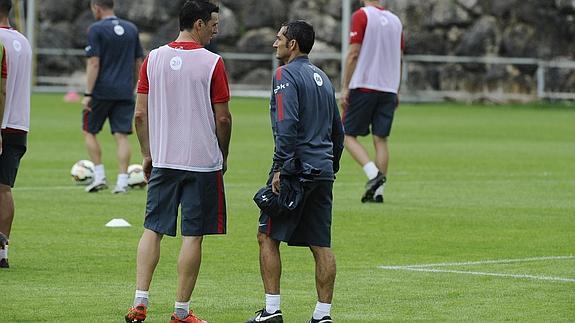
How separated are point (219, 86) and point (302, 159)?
673mm

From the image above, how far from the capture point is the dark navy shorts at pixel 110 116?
59.0ft

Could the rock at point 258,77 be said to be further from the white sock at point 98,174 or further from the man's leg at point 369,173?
the man's leg at point 369,173

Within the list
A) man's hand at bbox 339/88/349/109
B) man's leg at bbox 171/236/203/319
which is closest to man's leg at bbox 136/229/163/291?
man's leg at bbox 171/236/203/319

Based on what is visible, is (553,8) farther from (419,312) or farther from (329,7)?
(419,312)

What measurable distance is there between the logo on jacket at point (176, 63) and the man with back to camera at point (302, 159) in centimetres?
59

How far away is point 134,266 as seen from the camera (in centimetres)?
1151

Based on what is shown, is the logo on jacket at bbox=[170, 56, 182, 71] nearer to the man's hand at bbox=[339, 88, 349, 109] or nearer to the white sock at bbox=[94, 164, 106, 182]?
the man's hand at bbox=[339, 88, 349, 109]

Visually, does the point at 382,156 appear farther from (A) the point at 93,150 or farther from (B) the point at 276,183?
(B) the point at 276,183

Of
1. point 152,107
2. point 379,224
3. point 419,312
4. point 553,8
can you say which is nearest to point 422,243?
point 379,224

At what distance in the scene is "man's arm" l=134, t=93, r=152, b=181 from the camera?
936 centimetres

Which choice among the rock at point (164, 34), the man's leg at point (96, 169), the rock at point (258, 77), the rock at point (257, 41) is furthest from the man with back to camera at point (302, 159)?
the rock at point (164, 34)

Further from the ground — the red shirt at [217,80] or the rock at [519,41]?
the red shirt at [217,80]

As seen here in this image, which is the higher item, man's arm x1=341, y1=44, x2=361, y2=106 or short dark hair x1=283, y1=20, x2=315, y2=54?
short dark hair x1=283, y1=20, x2=315, y2=54

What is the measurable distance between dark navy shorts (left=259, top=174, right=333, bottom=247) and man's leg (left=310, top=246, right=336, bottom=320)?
58 mm
